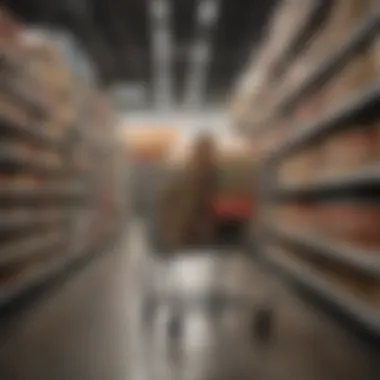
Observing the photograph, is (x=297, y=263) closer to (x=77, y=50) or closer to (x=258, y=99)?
(x=258, y=99)

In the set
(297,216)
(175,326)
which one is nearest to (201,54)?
(297,216)

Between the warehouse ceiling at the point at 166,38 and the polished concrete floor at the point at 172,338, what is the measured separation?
114cm

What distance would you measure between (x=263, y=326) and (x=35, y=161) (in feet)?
6.09

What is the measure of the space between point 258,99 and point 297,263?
4.61 feet

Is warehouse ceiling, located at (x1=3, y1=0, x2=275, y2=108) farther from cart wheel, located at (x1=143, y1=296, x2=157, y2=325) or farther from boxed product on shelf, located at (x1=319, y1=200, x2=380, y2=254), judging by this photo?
cart wheel, located at (x1=143, y1=296, x2=157, y2=325)

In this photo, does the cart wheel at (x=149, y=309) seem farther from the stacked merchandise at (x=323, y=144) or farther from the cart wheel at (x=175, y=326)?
the stacked merchandise at (x=323, y=144)

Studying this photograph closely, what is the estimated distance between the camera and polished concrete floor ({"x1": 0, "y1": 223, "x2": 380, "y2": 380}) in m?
2.43

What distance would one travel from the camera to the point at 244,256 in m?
5.86

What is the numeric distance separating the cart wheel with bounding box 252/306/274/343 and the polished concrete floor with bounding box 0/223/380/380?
0.11 ft

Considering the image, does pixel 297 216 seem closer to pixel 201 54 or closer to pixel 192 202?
pixel 201 54

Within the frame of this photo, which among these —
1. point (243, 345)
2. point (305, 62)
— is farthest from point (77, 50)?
point (243, 345)

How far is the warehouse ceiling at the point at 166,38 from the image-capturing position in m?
3.78

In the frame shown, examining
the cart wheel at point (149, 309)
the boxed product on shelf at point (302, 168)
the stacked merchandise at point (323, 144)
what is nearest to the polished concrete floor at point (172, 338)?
the cart wheel at point (149, 309)

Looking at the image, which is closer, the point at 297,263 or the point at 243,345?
the point at 243,345
